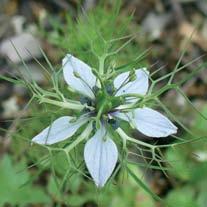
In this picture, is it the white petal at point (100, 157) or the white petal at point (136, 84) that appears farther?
the white petal at point (136, 84)

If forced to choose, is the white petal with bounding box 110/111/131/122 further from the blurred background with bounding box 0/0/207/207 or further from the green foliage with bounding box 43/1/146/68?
the blurred background with bounding box 0/0/207/207

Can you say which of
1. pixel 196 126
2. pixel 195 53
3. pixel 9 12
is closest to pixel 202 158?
pixel 196 126

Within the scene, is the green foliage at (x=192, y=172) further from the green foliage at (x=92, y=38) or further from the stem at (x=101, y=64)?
the stem at (x=101, y=64)

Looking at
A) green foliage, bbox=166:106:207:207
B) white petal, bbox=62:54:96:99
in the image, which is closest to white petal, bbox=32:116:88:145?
white petal, bbox=62:54:96:99

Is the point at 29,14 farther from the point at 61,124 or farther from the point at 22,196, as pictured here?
the point at 61,124

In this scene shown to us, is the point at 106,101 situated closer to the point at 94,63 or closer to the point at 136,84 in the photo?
the point at 136,84

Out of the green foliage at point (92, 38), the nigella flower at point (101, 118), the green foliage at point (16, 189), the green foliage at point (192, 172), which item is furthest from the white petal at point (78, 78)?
the green foliage at point (192, 172)

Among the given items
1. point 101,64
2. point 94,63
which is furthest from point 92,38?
point 101,64
